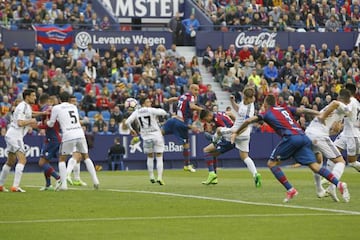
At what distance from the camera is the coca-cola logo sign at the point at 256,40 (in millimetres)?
48125

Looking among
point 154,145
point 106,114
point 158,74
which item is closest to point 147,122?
point 154,145

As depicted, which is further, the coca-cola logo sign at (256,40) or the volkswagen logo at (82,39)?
the coca-cola logo sign at (256,40)

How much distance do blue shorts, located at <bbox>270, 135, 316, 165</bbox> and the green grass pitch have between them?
784 mm

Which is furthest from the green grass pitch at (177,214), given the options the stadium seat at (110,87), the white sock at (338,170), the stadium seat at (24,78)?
the stadium seat at (110,87)

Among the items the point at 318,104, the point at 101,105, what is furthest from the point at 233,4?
the point at 101,105

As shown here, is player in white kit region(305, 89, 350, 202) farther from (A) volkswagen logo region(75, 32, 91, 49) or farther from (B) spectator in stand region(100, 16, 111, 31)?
(B) spectator in stand region(100, 16, 111, 31)

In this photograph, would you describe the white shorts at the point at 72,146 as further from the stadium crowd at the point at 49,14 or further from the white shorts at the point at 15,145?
the stadium crowd at the point at 49,14

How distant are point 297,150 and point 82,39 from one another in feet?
90.3

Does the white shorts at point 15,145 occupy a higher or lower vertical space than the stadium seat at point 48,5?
lower

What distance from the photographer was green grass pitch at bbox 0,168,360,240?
1370 centimetres

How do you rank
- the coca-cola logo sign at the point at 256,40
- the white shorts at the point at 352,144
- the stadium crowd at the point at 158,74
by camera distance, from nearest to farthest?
the white shorts at the point at 352,144 < the stadium crowd at the point at 158,74 < the coca-cola logo sign at the point at 256,40

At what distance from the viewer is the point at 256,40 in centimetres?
4831

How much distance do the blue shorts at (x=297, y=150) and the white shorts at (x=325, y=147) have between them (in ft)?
3.48

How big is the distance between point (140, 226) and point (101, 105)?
1013 inches
